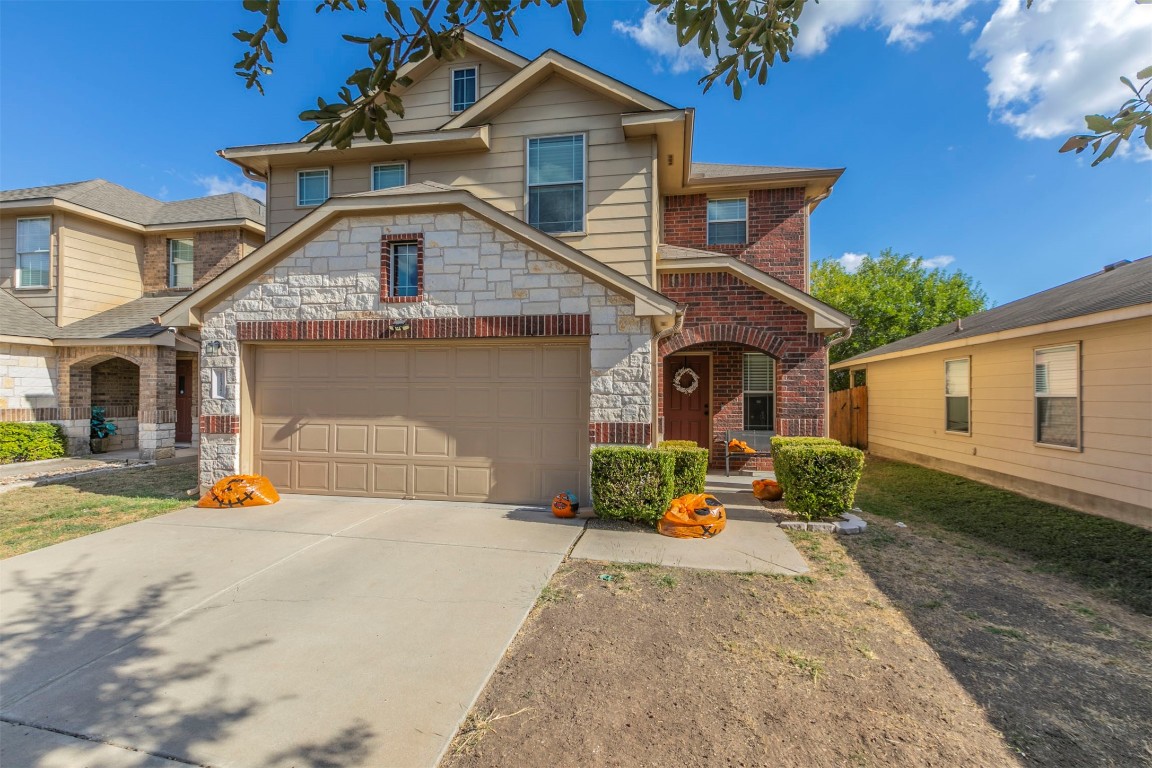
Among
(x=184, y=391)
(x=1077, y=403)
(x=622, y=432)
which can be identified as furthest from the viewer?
(x=184, y=391)

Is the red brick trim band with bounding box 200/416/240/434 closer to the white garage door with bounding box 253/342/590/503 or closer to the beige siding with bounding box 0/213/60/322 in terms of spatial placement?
the white garage door with bounding box 253/342/590/503

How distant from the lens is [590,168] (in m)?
8.62

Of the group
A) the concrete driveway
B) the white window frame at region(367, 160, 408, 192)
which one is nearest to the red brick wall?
the white window frame at region(367, 160, 408, 192)

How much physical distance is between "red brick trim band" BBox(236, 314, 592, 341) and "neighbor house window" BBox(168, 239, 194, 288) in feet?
29.3

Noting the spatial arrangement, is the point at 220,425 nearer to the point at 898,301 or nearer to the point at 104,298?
the point at 104,298

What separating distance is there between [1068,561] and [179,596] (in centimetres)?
879

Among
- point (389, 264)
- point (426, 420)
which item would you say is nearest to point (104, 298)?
Result: point (389, 264)

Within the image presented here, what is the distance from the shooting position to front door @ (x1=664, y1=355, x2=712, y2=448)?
35.4 feet

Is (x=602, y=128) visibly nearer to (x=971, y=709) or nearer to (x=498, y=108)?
(x=498, y=108)

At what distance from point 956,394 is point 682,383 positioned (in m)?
5.78

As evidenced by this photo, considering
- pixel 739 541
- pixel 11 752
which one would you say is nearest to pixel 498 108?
pixel 739 541

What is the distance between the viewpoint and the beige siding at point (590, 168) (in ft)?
27.8

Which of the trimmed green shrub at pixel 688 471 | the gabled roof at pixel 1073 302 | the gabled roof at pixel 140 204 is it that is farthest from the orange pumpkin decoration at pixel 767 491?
the gabled roof at pixel 140 204

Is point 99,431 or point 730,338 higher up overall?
point 730,338
